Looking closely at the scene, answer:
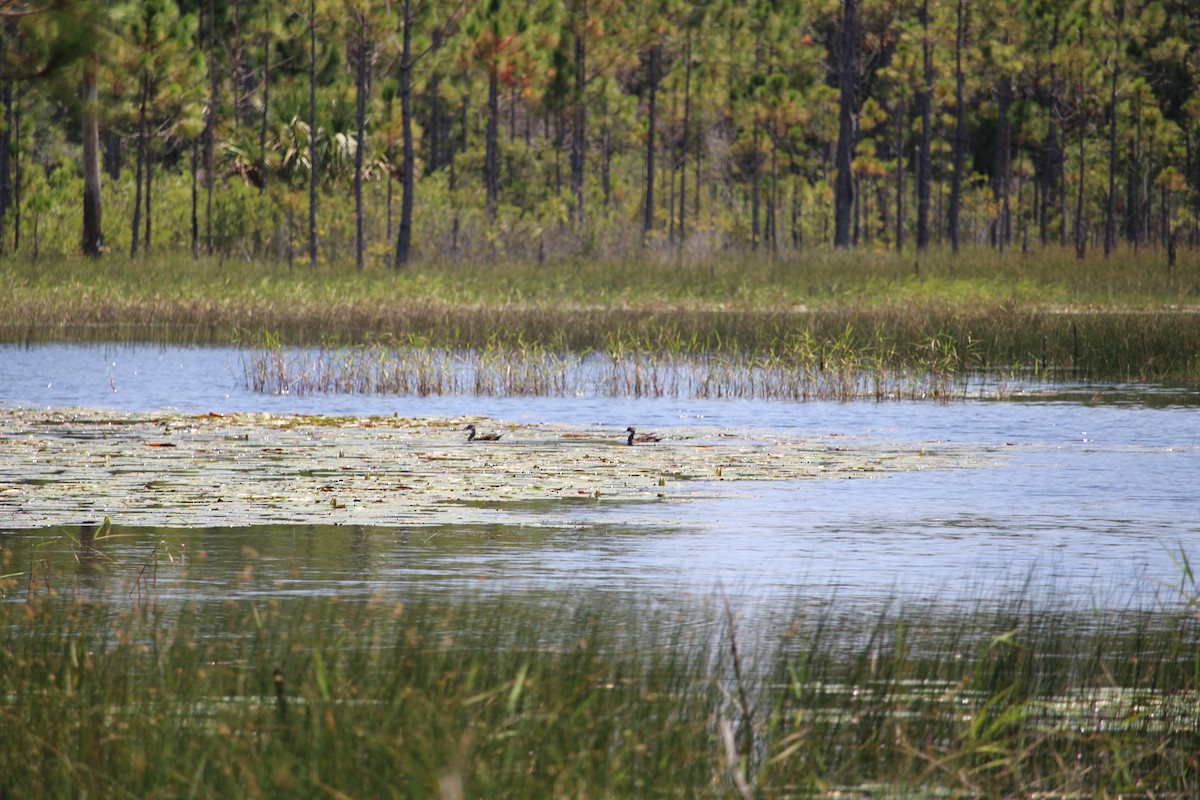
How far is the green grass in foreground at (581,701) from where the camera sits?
4.71 metres

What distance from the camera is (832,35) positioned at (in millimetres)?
60094

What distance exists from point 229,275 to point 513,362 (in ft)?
41.5

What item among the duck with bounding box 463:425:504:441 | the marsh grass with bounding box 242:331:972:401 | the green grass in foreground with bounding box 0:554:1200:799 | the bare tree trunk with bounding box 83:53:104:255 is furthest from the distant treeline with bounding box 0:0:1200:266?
the green grass in foreground with bounding box 0:554:1200:799

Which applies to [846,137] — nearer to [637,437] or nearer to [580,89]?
[580,89]

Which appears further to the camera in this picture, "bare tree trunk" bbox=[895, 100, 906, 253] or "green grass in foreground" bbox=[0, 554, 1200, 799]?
"bare tree trunk" bbox=[895, 100, 906, 253]

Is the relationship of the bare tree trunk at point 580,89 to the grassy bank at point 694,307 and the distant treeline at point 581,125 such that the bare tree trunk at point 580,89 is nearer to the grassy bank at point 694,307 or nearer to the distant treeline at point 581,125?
the distant treeline at point 581,125

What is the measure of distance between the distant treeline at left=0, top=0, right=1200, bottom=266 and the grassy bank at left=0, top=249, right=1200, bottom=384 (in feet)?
11.5

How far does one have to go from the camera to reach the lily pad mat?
34.1ft

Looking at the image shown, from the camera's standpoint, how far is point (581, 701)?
540 centimetres

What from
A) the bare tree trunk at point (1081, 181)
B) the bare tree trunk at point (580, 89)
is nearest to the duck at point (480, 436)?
the bare tree trunk at point (1081, 181)

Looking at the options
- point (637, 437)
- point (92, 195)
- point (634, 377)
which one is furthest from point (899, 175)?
point (637, 437)

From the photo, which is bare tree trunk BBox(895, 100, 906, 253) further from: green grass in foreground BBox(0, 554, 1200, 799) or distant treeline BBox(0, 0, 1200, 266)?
green grass in foreground BBox(0, 554, 1200, 799)

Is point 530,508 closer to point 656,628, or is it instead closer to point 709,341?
point 656,628

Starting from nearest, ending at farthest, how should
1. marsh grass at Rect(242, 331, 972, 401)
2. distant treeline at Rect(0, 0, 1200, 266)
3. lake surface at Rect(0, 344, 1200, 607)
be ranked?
lake surface at Rect(0, 344, 1200, 607) → marsh grass at Rect(242, 331, 972, 401) → distant treeline at Rect(0, 0, 1200, 266)
